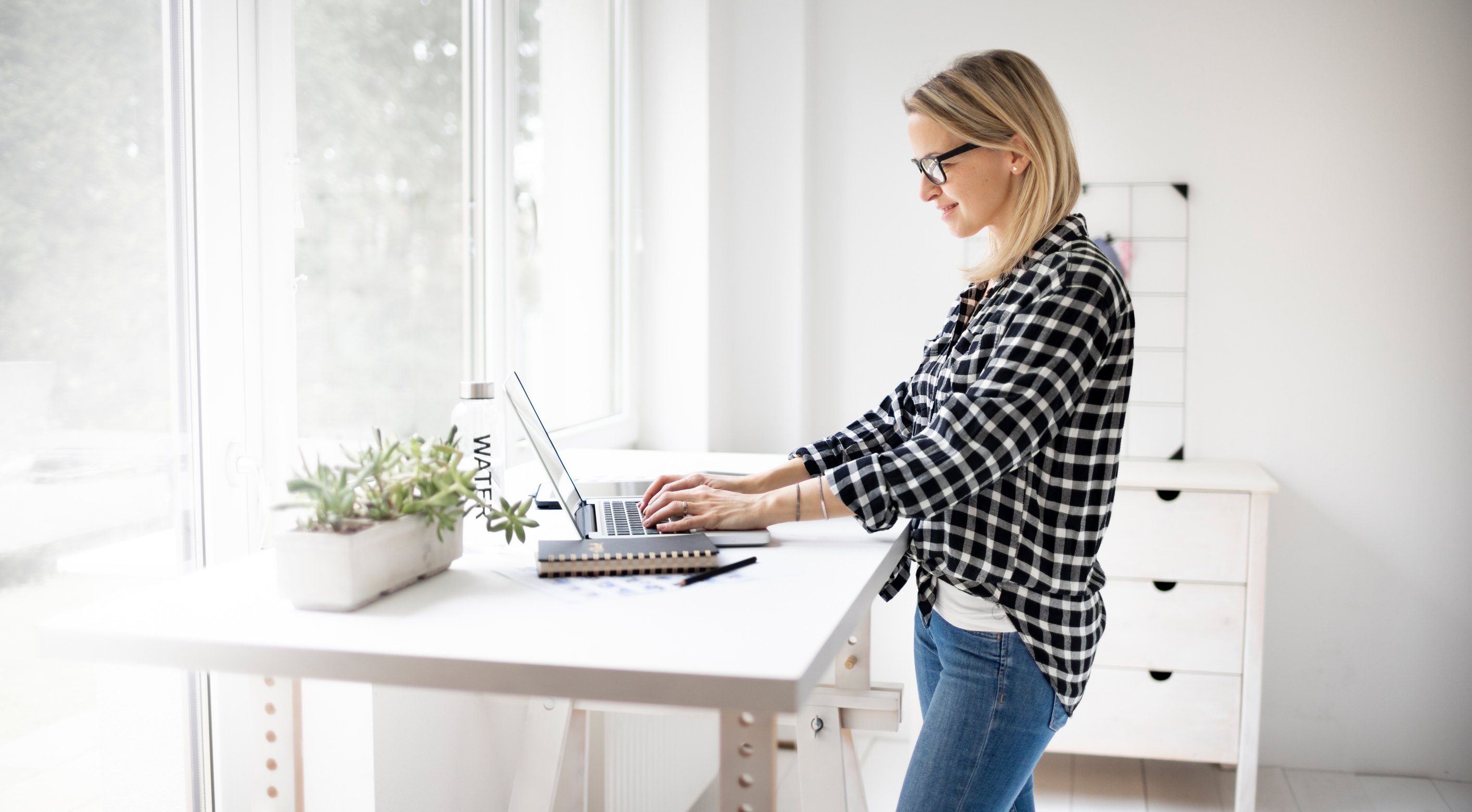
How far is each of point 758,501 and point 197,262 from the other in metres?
0.77

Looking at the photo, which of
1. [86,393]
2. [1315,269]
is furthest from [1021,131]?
[1315,269]

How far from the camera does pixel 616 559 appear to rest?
1.16m

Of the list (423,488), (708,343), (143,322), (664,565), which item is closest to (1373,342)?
(708,343)

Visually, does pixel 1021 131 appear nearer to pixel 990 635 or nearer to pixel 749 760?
pixel 990 635

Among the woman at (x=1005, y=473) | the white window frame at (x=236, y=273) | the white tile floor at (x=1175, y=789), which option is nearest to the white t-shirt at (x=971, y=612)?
the woman at (x=1005, y=473)

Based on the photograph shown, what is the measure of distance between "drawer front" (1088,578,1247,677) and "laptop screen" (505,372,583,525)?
1.58 metres

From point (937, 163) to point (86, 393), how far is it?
1040 mm

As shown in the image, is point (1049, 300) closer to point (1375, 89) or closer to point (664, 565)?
point (664, 565)

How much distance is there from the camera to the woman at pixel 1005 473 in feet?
3.86

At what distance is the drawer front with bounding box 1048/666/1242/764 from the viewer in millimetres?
2480

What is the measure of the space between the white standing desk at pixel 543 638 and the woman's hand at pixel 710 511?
9cm

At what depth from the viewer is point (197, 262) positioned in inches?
52.7

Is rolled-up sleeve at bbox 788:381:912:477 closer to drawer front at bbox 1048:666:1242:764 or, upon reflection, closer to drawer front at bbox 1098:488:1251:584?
drawer front at bbox 1098:488:1251:584

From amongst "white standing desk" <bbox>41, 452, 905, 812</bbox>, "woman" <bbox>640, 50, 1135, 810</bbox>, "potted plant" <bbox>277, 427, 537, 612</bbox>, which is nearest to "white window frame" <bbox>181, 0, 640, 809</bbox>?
"white standing desk" <bbox>41, 452, 905, 812</bbox>
